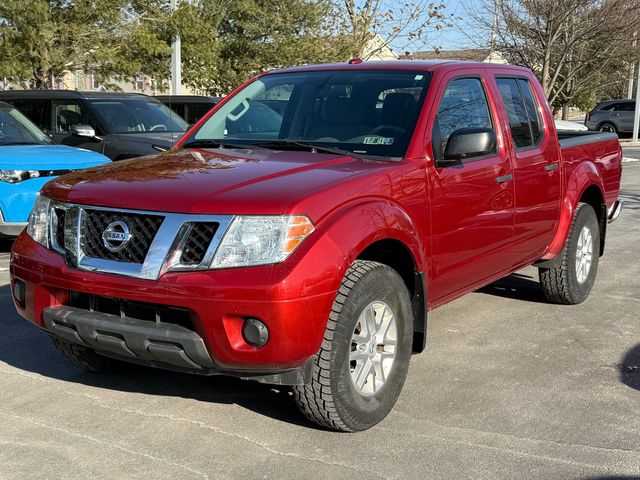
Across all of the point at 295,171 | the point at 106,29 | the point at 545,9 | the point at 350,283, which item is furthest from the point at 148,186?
the point at 545,9

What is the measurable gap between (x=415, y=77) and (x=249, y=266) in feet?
6.32

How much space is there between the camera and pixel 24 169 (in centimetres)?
803

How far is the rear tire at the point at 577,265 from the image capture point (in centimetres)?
615

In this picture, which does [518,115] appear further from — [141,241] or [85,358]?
[85,358]

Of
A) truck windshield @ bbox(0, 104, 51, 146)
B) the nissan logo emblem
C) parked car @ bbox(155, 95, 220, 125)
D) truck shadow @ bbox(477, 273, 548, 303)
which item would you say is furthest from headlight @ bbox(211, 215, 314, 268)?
parked car @ bbox(155, 95, 220, 125)

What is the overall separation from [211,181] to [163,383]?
141 centimetres

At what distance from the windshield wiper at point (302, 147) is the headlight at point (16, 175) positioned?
415cm

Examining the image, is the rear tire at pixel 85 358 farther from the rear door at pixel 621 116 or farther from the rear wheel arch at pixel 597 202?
the rear door at pixel 621 116

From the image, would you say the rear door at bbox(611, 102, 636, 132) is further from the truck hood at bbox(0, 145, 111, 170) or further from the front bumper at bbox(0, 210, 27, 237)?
the front bumper at bbox(0, 210, 27, 237)

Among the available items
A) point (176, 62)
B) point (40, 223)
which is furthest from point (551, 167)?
point (176, 62)

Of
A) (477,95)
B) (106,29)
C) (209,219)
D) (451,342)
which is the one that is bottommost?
(451,342)

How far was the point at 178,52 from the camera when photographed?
16906mm

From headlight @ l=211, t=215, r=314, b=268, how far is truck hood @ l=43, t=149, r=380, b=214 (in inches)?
2.0

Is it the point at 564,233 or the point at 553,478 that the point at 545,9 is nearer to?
the point at 564,233
